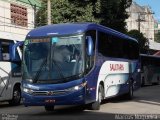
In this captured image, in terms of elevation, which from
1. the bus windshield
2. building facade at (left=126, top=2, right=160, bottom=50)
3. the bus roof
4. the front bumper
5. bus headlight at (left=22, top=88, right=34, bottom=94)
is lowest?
the front bumper

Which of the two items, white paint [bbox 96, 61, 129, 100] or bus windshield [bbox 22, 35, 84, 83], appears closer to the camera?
bus windshield [bbox 22, 35, 84, 83]

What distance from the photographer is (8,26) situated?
39656 mm

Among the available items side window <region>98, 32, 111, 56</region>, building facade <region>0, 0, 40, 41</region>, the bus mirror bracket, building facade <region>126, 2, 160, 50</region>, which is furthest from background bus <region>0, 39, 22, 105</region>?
building facade <region>126, 2, 160, 50</region>

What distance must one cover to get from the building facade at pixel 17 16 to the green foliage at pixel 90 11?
3617 mm

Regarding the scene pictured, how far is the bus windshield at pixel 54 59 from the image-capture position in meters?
15.9

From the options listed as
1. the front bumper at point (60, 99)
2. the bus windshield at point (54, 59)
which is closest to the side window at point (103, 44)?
the bus windshield at point (54, 59)

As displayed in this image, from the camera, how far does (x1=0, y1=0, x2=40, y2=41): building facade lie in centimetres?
3906

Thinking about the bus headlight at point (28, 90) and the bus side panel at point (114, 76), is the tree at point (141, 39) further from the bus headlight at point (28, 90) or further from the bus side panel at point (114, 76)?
the bus headlight at point (28, 90)

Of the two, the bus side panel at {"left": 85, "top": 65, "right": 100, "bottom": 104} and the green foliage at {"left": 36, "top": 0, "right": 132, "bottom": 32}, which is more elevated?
the green foliage at {"left": 36, "top": 0, "right": 132, "bottom": 32}

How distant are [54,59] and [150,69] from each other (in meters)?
32.1

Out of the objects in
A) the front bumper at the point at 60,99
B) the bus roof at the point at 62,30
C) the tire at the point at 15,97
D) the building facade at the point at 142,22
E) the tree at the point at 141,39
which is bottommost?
the tire at the point at 15,97

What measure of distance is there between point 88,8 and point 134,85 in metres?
14.5

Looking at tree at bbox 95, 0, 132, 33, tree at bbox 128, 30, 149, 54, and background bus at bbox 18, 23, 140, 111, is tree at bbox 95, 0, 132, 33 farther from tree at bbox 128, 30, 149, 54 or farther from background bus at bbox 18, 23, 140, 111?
background bus at bbox 18, 23, 140, 111

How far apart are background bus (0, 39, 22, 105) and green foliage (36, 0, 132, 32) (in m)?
15.4
